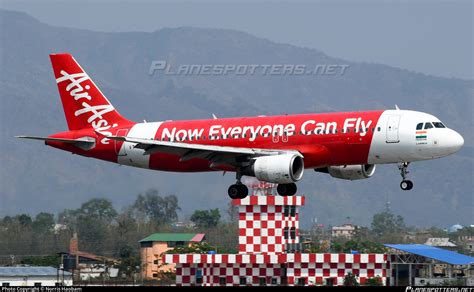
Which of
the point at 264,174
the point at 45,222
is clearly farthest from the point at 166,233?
the point at 264,174

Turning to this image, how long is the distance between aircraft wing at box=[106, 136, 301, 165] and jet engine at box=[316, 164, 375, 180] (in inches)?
182

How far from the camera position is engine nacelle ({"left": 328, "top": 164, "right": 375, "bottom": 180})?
233ft

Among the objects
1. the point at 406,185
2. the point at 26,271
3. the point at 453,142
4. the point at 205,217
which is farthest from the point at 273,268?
the point at 205,217

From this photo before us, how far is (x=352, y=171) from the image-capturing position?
71.2 metres

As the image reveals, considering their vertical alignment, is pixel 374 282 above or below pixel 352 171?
below

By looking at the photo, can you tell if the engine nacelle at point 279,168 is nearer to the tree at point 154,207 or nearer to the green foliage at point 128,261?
the green foliage at point 128,261

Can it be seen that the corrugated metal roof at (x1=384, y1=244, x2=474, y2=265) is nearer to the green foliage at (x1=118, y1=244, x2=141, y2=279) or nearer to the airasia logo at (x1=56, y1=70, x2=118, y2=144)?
the green foliage at (x1=118, y1=244, x2=141, y2=279)

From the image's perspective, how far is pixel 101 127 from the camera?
76.6 meters

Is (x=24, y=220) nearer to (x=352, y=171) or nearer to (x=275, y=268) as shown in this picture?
(x=275, y=268)

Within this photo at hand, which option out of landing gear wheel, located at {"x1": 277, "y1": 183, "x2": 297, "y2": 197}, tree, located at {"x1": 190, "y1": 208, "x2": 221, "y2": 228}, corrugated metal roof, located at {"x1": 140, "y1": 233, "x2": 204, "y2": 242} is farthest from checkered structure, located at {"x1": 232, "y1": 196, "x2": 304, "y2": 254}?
tree, located at {"x1": 190, "y1": 208, "x2": 221, "y2": 228}

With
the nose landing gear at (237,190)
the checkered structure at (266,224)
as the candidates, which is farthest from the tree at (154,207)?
the nose landing gear at (237,190)

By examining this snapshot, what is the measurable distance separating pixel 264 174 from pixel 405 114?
8.07 metres

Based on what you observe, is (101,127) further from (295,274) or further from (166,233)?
(166,233)

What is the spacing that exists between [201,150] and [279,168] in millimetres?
4632
